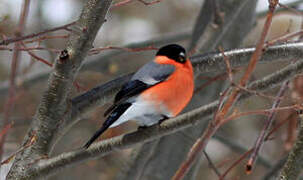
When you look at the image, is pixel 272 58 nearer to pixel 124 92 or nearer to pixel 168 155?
pixel 124 92

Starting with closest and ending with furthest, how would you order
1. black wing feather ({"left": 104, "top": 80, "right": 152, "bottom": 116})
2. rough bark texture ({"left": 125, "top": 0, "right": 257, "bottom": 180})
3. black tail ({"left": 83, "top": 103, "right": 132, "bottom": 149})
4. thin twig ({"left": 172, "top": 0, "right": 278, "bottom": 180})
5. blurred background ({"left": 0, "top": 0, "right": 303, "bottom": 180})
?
thin twig ({"left": 172, "top": 0, "right": 278, "bottom": 180}), black tail ({"left": 83, "top": 103, "right": 132, "bottom": 149}), black wing feather ({"left": 104, "top": 80, "right": 152, "bottom": 116}), rough bark texture ({"left": 125, "top": 0, "right": 257, "bottom": 180}), blurred background ({"left": 0, "top": 0, "right": 303, "bottom": 180})

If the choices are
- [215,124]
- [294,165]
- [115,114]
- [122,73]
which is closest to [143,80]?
[115,114]

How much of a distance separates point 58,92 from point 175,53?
1169mm

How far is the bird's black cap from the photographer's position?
3264 millimetres

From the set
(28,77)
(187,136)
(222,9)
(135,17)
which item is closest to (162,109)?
(187,136)

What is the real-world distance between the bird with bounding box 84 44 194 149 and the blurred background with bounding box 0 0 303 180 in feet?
0.77

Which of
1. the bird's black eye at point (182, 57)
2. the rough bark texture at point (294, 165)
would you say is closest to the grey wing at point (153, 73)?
the bird's black eye at point (182, 57)

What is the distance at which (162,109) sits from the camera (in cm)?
288

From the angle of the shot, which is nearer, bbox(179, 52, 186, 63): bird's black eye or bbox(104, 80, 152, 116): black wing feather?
bbox(104, 80, 152, 116): black wing feather

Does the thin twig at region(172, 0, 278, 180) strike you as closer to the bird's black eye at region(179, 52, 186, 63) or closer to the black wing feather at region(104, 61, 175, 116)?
the black wing feather at region(104, 61, 175, 116)

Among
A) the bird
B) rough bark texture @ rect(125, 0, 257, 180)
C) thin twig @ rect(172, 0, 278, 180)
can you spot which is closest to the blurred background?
rough bark texture @ rect(125, 0, 257, 180)

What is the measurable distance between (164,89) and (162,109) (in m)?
0.13

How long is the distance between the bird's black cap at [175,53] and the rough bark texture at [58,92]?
0.96 meters

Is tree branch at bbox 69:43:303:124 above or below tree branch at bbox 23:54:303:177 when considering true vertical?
above
